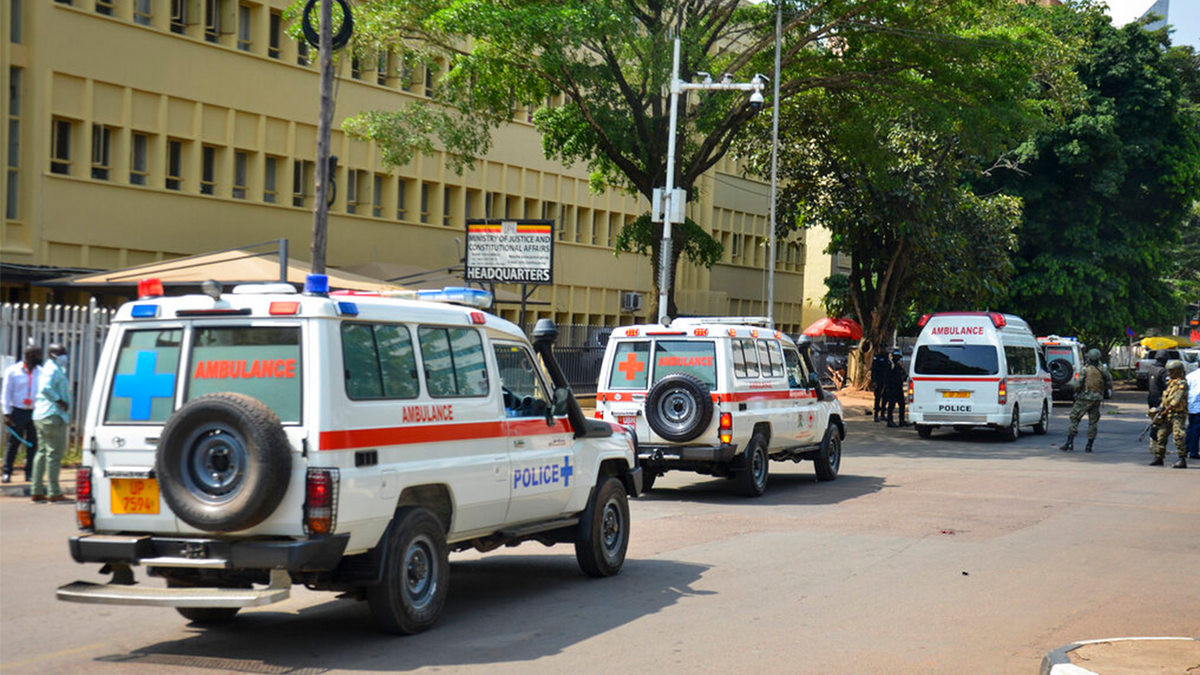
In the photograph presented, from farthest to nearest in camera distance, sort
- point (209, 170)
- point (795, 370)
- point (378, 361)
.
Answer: point (209, 170), point (795, 370), point (378, 361)

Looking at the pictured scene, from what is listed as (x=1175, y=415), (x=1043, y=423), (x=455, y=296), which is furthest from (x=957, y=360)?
(x=455, y=296)

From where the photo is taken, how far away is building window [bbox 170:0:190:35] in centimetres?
3008

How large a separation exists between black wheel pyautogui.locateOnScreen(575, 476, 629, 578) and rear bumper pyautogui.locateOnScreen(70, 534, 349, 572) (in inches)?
128

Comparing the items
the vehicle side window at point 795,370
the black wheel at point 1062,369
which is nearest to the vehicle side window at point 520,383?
the vehicle side window at point 795,370

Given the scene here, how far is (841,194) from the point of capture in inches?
1507

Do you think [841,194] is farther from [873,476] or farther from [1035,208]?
[873,476]

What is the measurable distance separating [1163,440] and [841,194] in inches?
661

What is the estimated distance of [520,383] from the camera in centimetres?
960

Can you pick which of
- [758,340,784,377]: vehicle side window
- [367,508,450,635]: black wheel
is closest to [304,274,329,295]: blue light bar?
[367,508,450,635]: black wheel

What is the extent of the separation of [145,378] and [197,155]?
24.3m

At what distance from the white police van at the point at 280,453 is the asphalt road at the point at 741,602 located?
0.48 m

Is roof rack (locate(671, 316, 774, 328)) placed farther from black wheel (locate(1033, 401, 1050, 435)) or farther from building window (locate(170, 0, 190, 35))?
building window (locate(170, 0, 190, 35))

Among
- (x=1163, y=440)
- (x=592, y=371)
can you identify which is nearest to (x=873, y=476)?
(x=1163, y=440)

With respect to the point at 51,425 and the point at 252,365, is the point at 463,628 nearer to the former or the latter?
the point at 252,365
